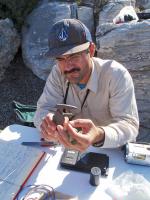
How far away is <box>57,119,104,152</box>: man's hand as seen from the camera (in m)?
1.92

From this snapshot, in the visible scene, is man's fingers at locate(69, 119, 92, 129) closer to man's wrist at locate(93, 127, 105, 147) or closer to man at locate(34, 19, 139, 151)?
man at locate(34, 19, 139, 151)

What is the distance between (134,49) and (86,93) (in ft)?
5.85

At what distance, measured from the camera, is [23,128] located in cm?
255

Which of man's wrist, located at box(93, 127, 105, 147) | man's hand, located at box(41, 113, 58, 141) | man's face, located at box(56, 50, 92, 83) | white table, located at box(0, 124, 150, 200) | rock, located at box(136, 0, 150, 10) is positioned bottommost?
white table, located at box(0, 124, 150, 200)

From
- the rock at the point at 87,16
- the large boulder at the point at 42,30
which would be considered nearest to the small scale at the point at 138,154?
the large boulder at the point at 42,30

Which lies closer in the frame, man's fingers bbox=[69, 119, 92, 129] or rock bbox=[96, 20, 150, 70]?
man's fingers bbox=[69, 119, 92, 129]

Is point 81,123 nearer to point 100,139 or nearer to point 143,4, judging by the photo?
point 100,139

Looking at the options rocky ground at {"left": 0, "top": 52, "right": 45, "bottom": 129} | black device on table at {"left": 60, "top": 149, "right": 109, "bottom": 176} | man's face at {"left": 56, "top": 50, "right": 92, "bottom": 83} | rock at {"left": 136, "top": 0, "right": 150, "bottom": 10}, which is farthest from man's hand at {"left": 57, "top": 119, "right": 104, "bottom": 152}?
rock at {"left": 136, "top": 0, "right": 150, "bottom": 10}

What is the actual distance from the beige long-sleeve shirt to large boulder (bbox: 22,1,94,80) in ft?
7.28

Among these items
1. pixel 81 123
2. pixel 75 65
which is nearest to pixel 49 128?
pixel 81 123

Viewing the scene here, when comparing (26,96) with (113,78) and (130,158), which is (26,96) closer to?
(113,78)

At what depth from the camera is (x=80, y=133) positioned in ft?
6.44

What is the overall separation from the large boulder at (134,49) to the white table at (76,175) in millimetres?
2046

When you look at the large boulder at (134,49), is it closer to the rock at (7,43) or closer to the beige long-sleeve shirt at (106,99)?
the rock at (7,43)
